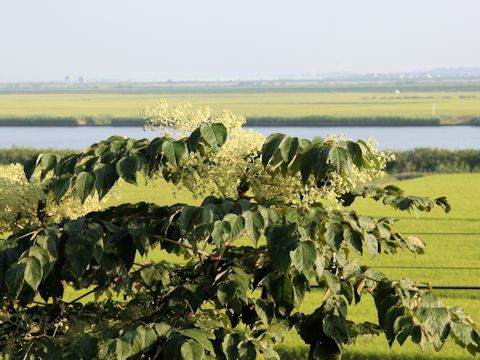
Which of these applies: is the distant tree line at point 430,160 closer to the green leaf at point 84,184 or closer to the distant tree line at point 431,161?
the distant tree line at point 431,161

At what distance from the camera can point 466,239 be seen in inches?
733

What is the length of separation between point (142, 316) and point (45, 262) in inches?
31.2

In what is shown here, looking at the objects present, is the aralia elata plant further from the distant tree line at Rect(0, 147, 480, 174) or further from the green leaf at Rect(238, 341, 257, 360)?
the distant tree line at Rect(0, 147, 480, 174)

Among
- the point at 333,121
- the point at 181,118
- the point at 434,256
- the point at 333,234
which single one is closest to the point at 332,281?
the point at 333,234

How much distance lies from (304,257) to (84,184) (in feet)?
3.54

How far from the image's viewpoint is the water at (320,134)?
57.3 m

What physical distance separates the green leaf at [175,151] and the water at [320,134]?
48722 mm

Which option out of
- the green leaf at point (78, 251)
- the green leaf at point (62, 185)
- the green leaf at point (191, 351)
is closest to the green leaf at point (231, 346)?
the green leaf at point (191, 351)

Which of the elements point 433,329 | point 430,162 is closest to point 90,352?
point 433,329

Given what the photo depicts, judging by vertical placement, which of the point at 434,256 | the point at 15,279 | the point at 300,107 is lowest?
the point at 300,107

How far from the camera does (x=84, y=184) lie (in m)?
3.87

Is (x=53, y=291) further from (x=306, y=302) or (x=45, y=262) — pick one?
(x=306, y=302)

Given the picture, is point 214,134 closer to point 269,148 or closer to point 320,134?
point 269,148

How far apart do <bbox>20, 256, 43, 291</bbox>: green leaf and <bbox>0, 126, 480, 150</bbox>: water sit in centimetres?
4907
